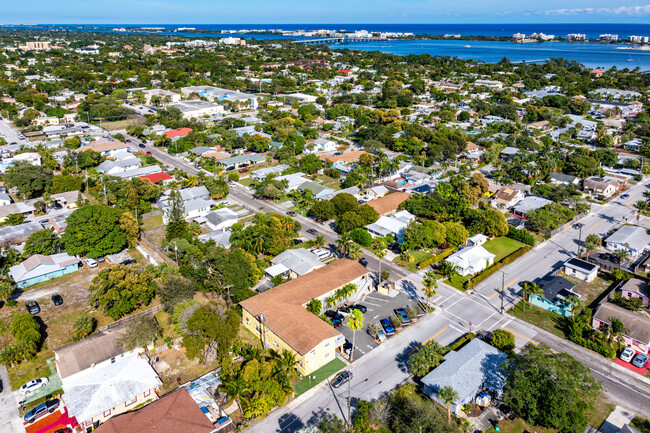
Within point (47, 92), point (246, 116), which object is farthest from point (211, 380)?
point (47, 92)

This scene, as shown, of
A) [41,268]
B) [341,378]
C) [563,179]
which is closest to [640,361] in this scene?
[341,378]

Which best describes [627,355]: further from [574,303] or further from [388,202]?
[388,202]

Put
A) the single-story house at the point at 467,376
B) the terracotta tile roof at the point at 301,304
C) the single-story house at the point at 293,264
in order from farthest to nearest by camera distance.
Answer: the single-story house at the point at 293,264 → the terracotta tile roof at the point at 301,304 → the single-story house at the point at 467,376

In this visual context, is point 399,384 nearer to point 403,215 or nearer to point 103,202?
point 403,215

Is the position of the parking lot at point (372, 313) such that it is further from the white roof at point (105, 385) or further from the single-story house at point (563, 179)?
the single-story house at point (563, 179)

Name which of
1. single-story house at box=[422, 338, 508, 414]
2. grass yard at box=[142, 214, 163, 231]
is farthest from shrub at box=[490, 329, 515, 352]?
grass yard at box=[142, 214, 163, 231]

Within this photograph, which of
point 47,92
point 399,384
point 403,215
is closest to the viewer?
point 399,384

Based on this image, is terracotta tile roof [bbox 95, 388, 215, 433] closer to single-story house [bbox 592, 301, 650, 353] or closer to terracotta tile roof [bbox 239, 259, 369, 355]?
terracotta tile roof [bbox 239, 259, 369, 355]

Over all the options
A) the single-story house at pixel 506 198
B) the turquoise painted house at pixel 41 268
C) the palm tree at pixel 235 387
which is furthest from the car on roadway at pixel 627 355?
the turquoise painted house at pixel 41 268
